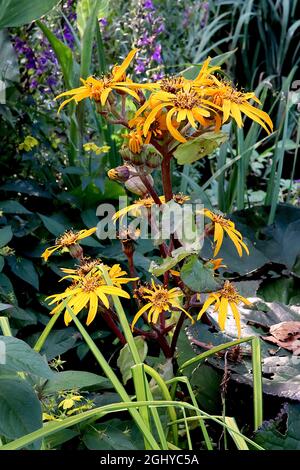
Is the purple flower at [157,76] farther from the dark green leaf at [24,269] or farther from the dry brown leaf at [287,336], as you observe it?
the dry brown leaf at [287,336]

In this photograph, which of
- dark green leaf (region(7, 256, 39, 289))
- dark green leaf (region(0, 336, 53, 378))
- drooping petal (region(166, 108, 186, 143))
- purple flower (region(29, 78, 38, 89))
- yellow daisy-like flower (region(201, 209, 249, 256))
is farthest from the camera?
purple flower (region(29, 78, 38, 89))

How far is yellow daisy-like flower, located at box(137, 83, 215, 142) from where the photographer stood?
87 cm

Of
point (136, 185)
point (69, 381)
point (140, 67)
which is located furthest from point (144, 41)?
point (69, 381)

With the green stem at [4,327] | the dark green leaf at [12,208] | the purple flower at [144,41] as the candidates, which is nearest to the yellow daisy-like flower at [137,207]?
the green stem at [4,327]

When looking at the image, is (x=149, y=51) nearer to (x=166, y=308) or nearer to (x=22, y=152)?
(x=22, y=152)

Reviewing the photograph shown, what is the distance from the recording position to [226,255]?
4.75ft

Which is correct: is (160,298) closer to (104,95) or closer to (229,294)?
(229,294)

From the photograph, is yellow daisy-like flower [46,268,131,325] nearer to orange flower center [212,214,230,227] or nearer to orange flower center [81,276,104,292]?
orange flower center [81,276,104,292]

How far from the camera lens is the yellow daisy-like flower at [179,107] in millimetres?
875

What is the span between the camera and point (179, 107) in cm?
89

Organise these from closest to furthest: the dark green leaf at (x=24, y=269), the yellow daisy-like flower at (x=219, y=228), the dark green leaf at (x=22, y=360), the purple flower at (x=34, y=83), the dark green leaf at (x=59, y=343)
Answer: the dark green leaf at (x=22, y=360), the yellow daisy-like flower at (x=219, y=228), the dark green leaf at (x=59, y=343), the dark green leaf at (x=24, y=269), the purple flower at (x=34, y=83)

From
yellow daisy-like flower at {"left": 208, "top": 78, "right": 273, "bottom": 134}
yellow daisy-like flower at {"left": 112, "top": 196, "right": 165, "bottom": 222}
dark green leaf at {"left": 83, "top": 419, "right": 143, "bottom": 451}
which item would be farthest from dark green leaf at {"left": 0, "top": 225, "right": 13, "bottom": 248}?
yellow daisy-like flower at {"left": 208, "top": 78, "right": 273, "bottom": 134}
